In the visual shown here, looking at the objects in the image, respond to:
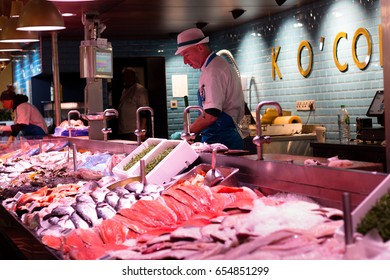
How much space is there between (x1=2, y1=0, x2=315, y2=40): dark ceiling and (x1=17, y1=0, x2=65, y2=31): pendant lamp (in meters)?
1.57

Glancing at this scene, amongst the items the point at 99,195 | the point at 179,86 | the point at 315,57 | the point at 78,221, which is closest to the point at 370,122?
the point at 315,57

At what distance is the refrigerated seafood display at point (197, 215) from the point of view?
2.37 m

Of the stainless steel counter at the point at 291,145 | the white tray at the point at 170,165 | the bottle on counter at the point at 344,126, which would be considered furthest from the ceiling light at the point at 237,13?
the white tray at the point at 170,165

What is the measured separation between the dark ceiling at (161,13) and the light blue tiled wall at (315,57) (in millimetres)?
Answer: 241

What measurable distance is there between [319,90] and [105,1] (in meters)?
3.19

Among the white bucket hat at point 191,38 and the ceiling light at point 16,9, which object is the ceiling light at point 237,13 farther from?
the white bucket hat at point 191,38

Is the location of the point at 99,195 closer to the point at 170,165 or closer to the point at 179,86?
the point at 170,165

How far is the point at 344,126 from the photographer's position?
895 cm

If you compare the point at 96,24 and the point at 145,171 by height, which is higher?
the point at 96,24

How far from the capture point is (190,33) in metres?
6.36
